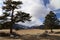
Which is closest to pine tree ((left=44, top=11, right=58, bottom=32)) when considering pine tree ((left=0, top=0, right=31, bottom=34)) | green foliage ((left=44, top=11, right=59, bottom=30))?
green foliage ((left=44, top=11, right=59, bottom=30))

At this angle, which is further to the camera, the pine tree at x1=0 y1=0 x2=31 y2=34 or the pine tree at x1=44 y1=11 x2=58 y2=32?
the pine tree at x1=44 y1=11 x2=58 y2=32

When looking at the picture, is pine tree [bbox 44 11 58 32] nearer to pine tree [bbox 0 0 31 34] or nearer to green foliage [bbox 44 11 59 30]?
green foliage [bbox 44 11 59 30]

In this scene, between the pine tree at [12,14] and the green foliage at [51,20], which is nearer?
the pine tree at [12,14]

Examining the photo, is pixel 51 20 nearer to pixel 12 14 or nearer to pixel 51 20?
pixel 51 20

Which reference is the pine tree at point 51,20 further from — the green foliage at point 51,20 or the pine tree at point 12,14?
the pine tree at point 12,14

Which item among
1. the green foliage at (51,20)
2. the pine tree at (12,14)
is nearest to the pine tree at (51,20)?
the green foliage at (51,20)

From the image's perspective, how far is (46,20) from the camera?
217 feet

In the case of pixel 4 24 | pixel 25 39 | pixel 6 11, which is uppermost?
pixel 6 11

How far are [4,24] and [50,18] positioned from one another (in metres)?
25.5

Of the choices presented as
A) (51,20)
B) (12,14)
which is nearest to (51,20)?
(51,20)

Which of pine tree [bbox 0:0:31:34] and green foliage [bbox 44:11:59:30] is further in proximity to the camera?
green foliage [bbox 44:11:59:30]

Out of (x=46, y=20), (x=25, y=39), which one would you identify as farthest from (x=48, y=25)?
(x=25, y=39)

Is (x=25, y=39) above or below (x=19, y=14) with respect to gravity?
below

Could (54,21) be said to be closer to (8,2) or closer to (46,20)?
(46,20)
